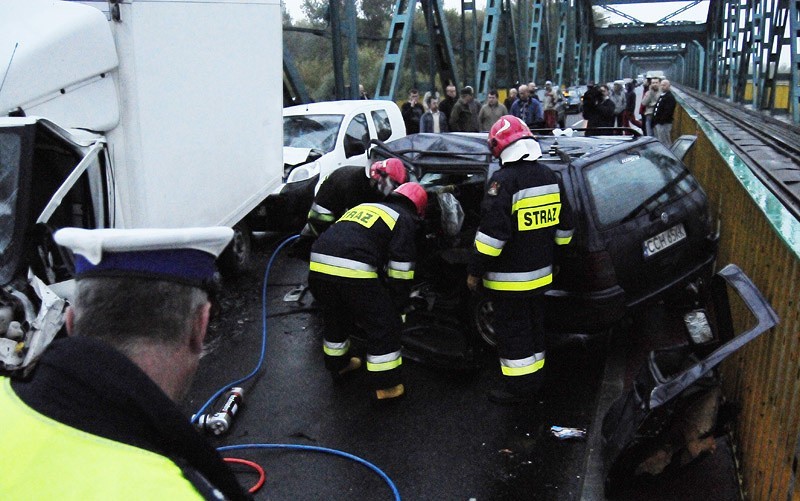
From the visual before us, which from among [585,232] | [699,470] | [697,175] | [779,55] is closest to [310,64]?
[779,55]

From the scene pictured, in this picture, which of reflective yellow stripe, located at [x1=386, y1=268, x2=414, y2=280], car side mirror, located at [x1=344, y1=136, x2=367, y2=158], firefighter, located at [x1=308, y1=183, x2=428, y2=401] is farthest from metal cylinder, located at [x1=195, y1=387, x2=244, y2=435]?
car side mirror, located at [x1=344, y1=136, x2=367, y2=158]

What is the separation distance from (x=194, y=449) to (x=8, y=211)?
361 cm

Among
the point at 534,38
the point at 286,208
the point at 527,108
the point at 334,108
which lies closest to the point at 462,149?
the point at 286,208

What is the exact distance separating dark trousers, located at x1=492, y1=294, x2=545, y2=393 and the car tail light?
373mm

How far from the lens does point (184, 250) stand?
133 centimetres

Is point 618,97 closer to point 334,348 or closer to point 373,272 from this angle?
point 334,348

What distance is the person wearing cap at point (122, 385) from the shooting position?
0.95 metres

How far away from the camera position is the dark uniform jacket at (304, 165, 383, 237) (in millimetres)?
5953

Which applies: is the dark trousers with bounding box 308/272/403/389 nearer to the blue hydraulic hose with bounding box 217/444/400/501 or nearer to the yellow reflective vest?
the blue hydraulic hose with bounding box 217/444/400/501

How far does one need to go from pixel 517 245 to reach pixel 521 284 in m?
0.24

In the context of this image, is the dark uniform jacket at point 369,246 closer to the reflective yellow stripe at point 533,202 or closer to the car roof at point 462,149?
the reflective yellow stripe at point 533,202

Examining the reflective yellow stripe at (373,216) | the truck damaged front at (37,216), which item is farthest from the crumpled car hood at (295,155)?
the reflective yellow stripe at (373,216)

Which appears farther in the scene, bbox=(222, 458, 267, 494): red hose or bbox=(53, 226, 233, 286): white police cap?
bbox=(222, 458, 267, 494): red hose

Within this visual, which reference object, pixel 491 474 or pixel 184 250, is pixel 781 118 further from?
pixel 184 250
